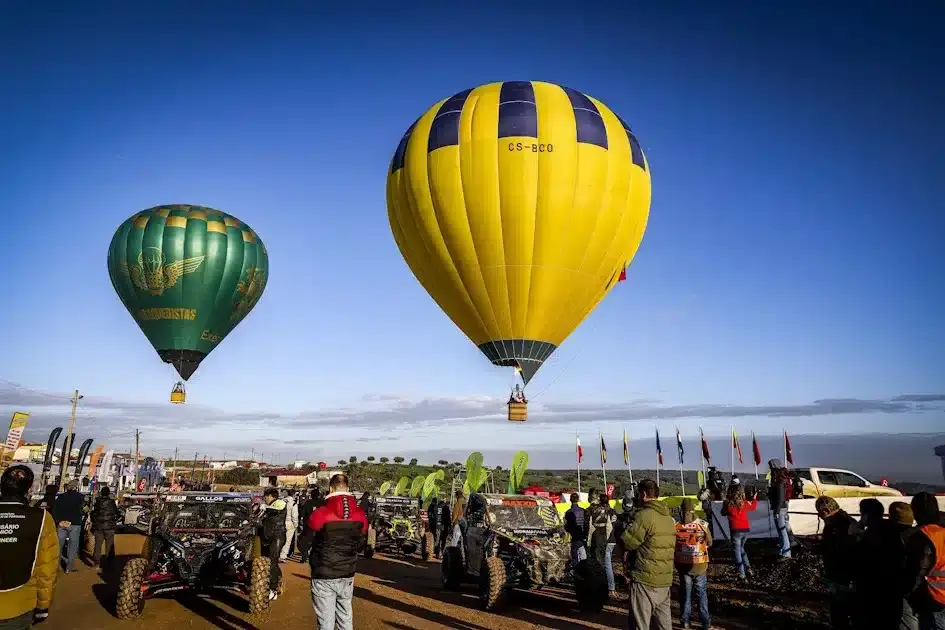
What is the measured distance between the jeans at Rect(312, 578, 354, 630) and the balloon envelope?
22.3 meters

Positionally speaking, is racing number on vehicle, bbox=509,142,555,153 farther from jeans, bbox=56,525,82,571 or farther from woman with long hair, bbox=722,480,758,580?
jeans, bbox=56,525,82,571

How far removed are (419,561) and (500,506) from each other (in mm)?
6958

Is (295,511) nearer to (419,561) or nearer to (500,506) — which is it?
(419,561)

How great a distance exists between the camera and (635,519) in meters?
6.65

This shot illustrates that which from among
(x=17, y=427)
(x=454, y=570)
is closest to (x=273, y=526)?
(x=454, y=570)

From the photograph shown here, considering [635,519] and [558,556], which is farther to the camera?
[558,556]

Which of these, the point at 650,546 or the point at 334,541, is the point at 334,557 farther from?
the point at 650,546

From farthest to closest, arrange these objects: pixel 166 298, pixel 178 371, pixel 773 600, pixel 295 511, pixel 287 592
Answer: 1. pixel 178 371
2. pixel 166 298
3. pixel 295 511
4. pixel 287 592
5. pixel 773 600

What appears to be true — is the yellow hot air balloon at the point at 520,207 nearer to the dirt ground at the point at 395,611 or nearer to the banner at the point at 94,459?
the dirt ground at the point at 395,611

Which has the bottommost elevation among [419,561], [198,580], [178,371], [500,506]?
[419,561]

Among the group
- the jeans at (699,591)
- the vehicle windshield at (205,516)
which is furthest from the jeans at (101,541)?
the jeans at (699,591)

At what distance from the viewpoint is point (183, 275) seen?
26.5 meters

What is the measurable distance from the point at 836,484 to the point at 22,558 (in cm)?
2050

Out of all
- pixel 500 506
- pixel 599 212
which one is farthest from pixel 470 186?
pixel 500 506
